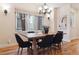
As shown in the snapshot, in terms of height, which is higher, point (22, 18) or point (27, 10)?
point (27, 10)

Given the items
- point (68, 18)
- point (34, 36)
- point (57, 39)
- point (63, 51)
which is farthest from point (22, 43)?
point (68, 18)

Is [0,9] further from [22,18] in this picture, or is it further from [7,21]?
[22,18]

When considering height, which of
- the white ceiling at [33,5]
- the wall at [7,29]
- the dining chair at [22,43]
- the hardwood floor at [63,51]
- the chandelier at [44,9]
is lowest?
the hardwood floor at [63,51]

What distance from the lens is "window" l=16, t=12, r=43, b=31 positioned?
7.72 ft

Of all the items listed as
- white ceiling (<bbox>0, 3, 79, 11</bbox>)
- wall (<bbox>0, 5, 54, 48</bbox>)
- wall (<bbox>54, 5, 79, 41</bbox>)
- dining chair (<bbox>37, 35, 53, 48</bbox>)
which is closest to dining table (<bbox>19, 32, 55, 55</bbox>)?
dining chair (<bbox>37, 35, 53, 48</bbox>)

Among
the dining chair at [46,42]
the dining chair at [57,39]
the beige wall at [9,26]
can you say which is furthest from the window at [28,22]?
the dining chair at [57,39]

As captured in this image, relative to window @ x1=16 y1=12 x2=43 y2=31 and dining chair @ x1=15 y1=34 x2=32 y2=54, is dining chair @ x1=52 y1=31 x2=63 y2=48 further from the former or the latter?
dining chair @ x1=15 y1=34 x2=32 y2=54

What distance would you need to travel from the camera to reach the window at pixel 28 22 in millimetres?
2354

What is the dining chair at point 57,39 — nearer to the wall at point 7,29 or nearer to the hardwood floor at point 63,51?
the hardwood floor at point 63,51

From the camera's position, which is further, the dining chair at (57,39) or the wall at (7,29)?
the dining chair at (57,39)

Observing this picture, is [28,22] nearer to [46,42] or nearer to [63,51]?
[46,42]

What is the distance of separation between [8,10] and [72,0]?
1185 mm
